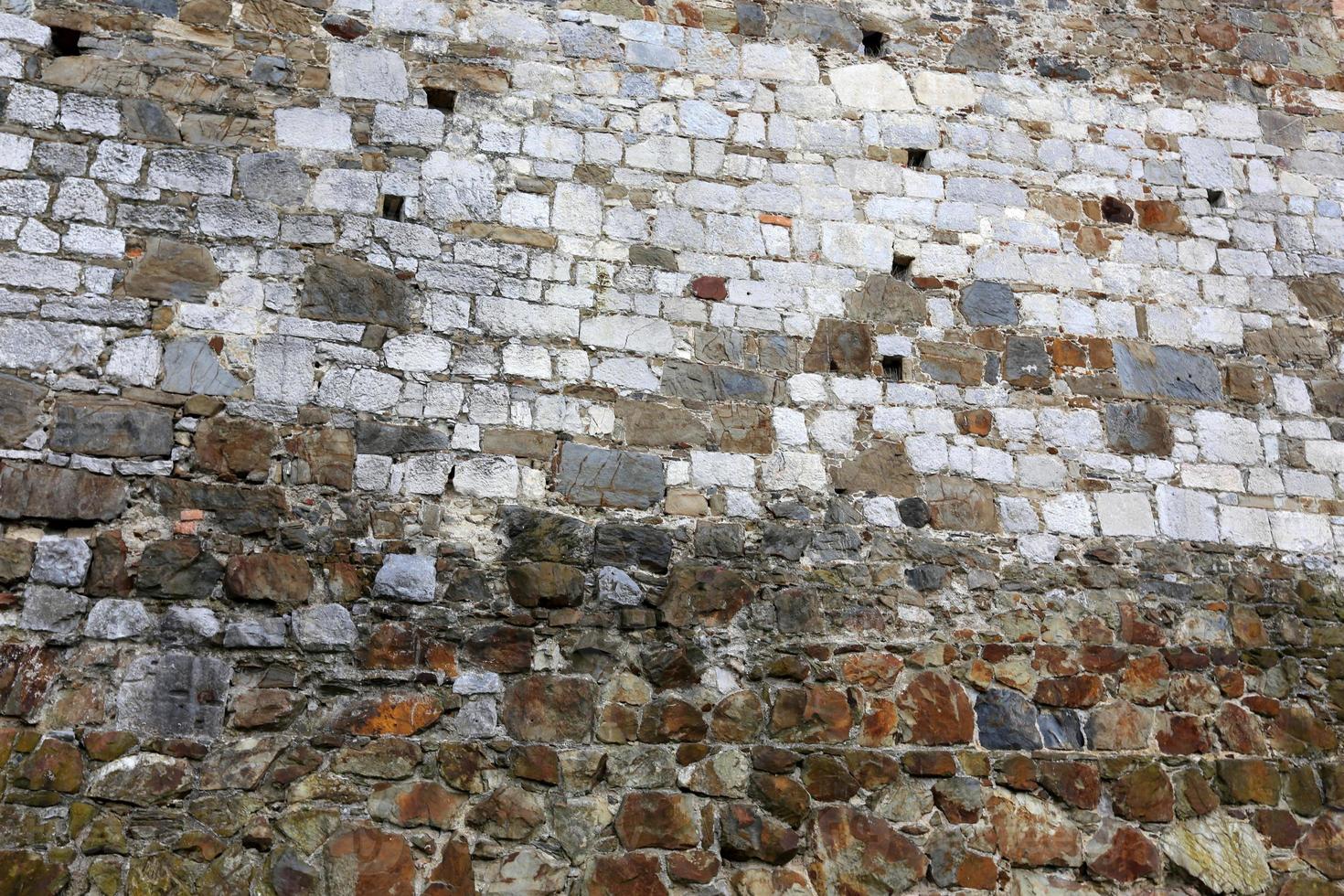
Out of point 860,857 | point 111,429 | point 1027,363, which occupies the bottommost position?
point 860,857

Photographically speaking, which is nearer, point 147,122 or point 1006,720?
point 1006,720

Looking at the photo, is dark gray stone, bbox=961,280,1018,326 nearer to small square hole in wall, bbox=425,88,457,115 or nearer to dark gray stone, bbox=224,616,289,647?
small square hole in wall, bbox=425,88,457,115

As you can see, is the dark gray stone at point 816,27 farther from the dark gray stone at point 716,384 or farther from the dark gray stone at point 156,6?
the dark gray stone at point 156,6

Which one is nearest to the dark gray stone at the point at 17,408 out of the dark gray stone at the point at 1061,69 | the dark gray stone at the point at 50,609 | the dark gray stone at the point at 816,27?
the dark gray stone at the point at 50,609

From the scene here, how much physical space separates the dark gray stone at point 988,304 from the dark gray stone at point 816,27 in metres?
1.21

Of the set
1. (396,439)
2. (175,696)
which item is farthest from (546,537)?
(175,696)

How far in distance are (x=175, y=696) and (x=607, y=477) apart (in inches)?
61.3

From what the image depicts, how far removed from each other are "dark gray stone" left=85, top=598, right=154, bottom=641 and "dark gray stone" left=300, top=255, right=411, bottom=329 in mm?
1144

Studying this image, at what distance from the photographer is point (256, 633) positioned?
11.5 feet

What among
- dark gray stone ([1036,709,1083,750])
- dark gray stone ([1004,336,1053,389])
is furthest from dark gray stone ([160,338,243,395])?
dark gray stone ([1036,709,1083,750])

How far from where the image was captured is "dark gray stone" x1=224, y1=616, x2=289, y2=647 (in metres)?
3.47

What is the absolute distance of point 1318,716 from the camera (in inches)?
161

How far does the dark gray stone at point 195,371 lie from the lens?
146 inches

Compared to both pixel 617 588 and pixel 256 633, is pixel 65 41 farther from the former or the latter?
pixel 617 588
